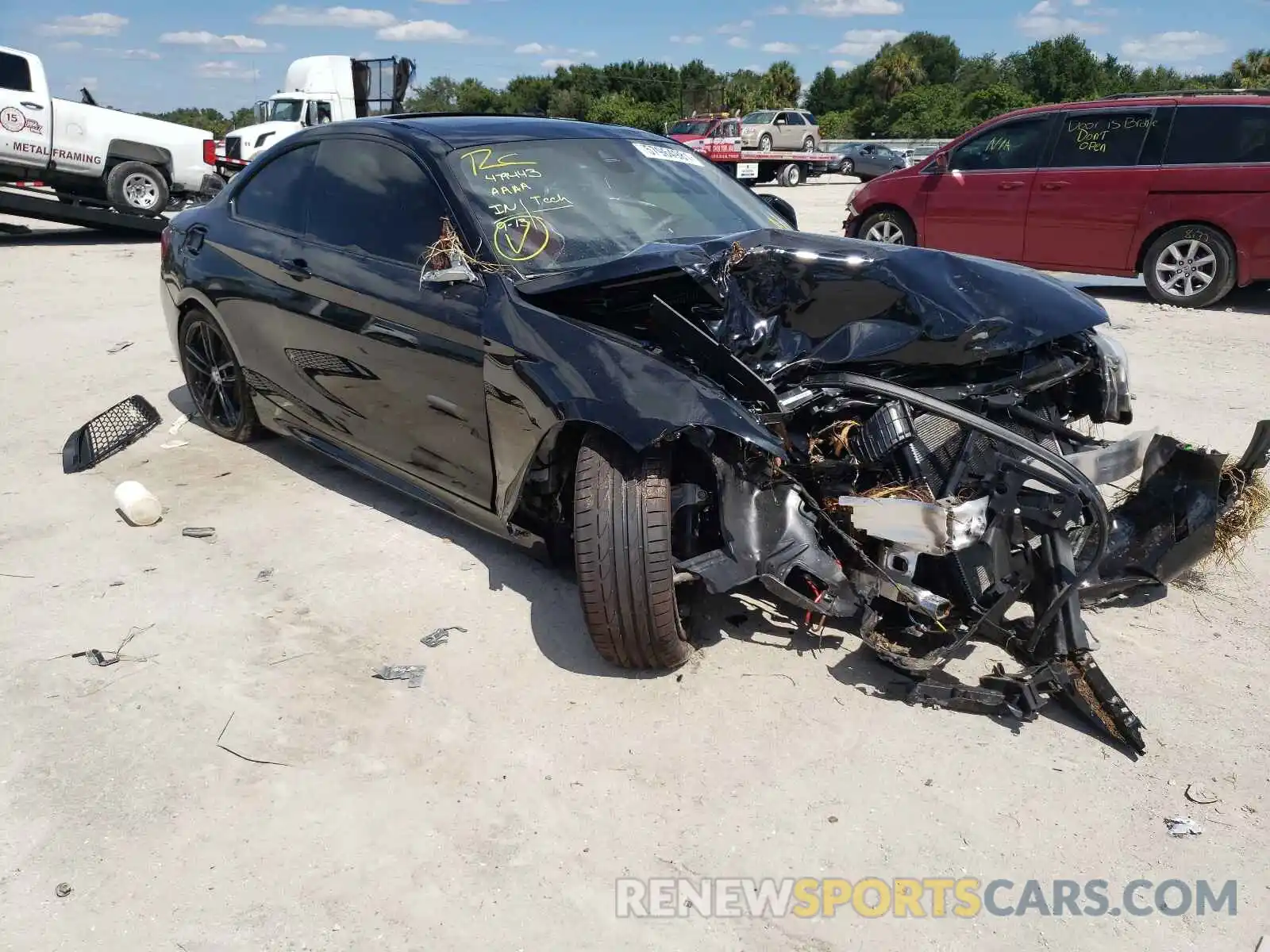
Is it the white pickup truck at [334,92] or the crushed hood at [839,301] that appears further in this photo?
the white pickup truck at [334,92]

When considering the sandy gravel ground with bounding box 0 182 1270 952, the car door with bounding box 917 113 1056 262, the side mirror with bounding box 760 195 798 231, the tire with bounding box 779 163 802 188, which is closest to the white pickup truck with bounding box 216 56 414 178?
the tire with bounding box 779 163 802 188

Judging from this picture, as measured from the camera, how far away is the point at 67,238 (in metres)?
14.6

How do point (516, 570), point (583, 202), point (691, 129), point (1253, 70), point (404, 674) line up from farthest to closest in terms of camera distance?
point (1253, 70)
point (691, 129)
point (516, 570)
point (583, 202)
point (404, 674)

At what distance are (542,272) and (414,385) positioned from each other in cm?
68

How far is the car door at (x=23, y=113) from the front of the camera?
12477mm

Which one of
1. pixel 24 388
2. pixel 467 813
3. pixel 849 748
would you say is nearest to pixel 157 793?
pixel 467 813

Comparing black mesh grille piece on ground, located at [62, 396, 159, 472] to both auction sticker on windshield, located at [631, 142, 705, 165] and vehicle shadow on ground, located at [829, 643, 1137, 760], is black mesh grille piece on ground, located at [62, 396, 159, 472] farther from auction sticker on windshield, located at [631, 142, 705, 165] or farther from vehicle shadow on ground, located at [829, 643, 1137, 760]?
vehicle shadow on ground, located at [829, 643, 1137, 760]

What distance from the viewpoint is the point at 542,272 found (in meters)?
3.33

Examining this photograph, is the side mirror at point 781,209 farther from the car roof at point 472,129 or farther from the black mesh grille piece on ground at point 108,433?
the black mesh grille piece on ground at point 108,433

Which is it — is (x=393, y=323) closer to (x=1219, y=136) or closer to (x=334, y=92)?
(x=1219, y=136)

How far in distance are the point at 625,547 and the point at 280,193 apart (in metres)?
2.82

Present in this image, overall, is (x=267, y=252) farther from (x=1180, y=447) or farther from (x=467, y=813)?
(x=1180, y=447)

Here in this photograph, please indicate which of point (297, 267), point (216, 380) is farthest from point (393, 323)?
point (216, 380)

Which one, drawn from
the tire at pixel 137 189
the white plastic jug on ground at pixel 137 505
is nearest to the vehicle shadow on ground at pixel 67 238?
the tire at pixel 137 189
